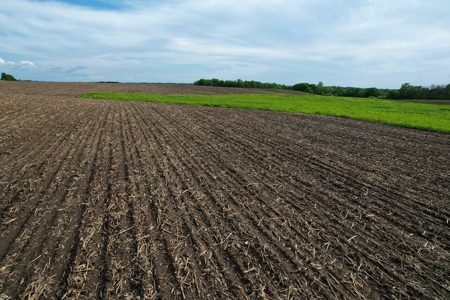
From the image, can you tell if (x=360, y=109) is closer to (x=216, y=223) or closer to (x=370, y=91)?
(x=216, y=223)

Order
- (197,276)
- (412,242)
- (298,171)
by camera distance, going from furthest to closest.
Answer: (298,171) → (412,242) → (197,276)

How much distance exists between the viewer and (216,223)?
5492 mm

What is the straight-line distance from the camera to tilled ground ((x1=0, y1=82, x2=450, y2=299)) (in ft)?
13.0

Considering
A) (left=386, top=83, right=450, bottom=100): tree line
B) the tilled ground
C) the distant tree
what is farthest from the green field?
the distant tree

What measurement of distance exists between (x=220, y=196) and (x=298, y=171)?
3607mm

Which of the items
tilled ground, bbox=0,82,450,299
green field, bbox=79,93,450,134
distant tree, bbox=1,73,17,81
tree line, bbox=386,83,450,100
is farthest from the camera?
distant tree, bbox=1,73,17,81

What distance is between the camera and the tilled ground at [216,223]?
13.0 feet

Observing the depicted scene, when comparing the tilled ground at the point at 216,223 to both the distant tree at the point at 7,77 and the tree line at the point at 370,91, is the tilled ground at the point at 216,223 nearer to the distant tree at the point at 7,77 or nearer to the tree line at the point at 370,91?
the tree line at the point at 370,91

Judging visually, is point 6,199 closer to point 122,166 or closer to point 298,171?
point 122,166

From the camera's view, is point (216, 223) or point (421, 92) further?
point (421, 92)

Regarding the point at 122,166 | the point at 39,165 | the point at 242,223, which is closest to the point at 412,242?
the point at 242,223

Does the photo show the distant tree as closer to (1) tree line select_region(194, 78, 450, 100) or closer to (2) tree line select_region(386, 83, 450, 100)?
(1) tree line select_region(194, 78, 450, 100)

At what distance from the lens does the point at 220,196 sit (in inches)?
265

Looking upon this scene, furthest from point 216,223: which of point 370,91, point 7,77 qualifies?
point 7,77
